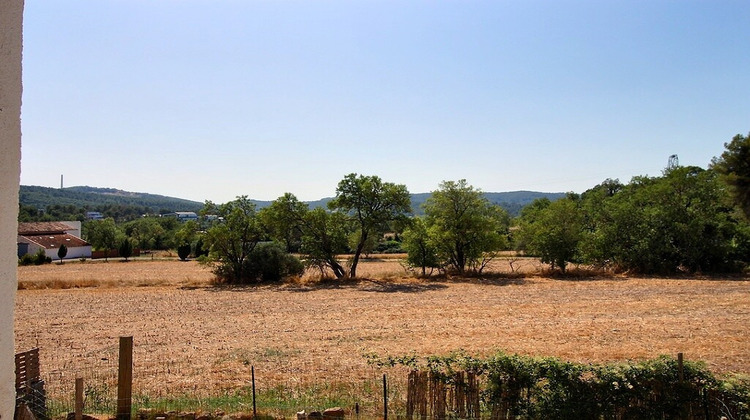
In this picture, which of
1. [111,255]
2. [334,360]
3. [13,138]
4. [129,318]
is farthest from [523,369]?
[111,255]

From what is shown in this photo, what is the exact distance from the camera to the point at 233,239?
38.4 m

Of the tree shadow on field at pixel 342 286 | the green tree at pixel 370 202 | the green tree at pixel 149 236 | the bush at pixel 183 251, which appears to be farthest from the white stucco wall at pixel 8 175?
the green tree at pixel 149 236

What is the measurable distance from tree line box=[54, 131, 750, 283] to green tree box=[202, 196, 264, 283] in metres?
0.08

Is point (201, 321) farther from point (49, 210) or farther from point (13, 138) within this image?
point (49, 210)

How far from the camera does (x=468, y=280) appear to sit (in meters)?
38.6

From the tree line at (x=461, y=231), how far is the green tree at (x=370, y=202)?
0.08 m

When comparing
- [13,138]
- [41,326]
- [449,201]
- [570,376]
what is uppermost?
[449,201]

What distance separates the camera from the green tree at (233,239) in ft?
126

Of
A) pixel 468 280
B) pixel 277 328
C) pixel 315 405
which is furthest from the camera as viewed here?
pixel 468 280

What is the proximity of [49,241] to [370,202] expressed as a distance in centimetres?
6157

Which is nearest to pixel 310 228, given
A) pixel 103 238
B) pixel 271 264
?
pixel 271 264

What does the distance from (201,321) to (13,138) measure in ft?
72.4

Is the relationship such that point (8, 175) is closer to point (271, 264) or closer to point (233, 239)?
point (233, 239)

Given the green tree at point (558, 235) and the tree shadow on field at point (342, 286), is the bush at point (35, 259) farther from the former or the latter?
the green tree at point (558, 235)
